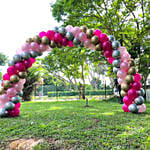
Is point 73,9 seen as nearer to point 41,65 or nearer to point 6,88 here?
point 6,88

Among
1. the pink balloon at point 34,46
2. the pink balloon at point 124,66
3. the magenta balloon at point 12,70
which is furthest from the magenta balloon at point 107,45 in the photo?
the magenta balloon at point 12,70

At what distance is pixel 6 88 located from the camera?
555cm

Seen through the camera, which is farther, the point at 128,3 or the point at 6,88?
the point at 128,3

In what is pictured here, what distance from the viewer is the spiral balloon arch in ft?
18.0

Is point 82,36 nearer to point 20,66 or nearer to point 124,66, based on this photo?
point 124,66

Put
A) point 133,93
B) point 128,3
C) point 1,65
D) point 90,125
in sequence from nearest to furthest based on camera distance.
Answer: point 90,125 < point 133,93 < point 128,3 < point 1,65

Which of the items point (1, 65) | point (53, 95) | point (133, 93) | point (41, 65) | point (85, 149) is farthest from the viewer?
point (1, 65)

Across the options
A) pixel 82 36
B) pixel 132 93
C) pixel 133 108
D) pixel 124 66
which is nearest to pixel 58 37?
pixel 82 36

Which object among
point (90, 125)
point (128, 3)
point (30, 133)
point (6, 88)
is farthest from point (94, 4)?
point (30, 133)

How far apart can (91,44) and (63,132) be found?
341 cm

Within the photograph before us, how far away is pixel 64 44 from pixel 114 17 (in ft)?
19.6

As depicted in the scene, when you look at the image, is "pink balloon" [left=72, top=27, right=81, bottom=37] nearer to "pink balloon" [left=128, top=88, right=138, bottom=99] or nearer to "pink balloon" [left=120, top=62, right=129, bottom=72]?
"pink balloon" [left=120, top=62, right=129, bottom=72]

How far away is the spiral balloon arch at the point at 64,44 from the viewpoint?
5.47 meters

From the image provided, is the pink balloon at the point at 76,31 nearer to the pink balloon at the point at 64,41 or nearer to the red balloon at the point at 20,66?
the pink balloon at the point at 64,41
